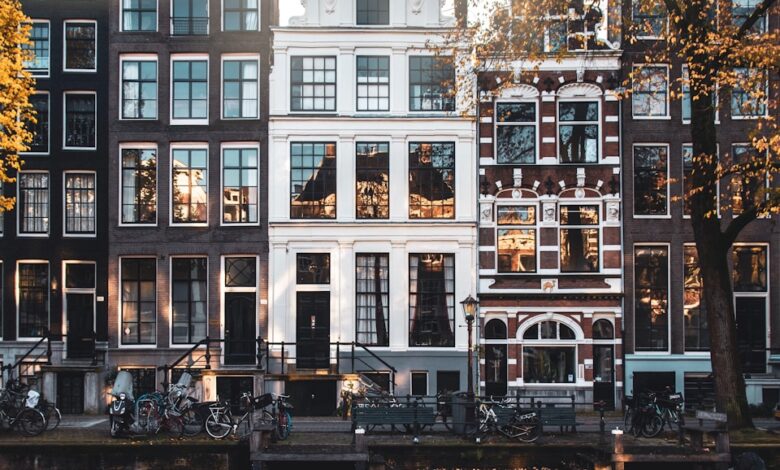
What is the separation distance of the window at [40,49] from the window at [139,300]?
7.10 metres

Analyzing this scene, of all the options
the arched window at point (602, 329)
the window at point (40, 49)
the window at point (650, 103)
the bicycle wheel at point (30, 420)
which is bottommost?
the bicycle wheel at point (30, 420)

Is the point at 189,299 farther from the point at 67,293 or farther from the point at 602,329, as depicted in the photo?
the point at 602,329

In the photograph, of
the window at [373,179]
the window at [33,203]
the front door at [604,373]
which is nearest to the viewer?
the front door at [604,373]

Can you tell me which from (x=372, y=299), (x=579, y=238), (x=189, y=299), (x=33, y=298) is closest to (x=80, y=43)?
(x=33, y=298)

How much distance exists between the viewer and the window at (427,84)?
28.2 metres

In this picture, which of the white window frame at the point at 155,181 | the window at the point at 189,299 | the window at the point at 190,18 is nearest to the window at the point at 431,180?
the window at the point at 189,299

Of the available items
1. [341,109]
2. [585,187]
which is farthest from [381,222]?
[585,187]

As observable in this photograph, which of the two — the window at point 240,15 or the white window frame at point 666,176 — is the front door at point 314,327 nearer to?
the window at point 240,15

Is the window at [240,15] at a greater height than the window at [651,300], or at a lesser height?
greater

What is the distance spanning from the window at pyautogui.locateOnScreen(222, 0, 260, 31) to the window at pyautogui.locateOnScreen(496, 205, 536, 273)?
1039cm

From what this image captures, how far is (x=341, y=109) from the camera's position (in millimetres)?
28094

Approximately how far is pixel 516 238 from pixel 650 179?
16.0 feet

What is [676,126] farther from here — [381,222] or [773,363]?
[381,222]

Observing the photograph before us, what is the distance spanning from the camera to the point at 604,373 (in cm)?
2762
